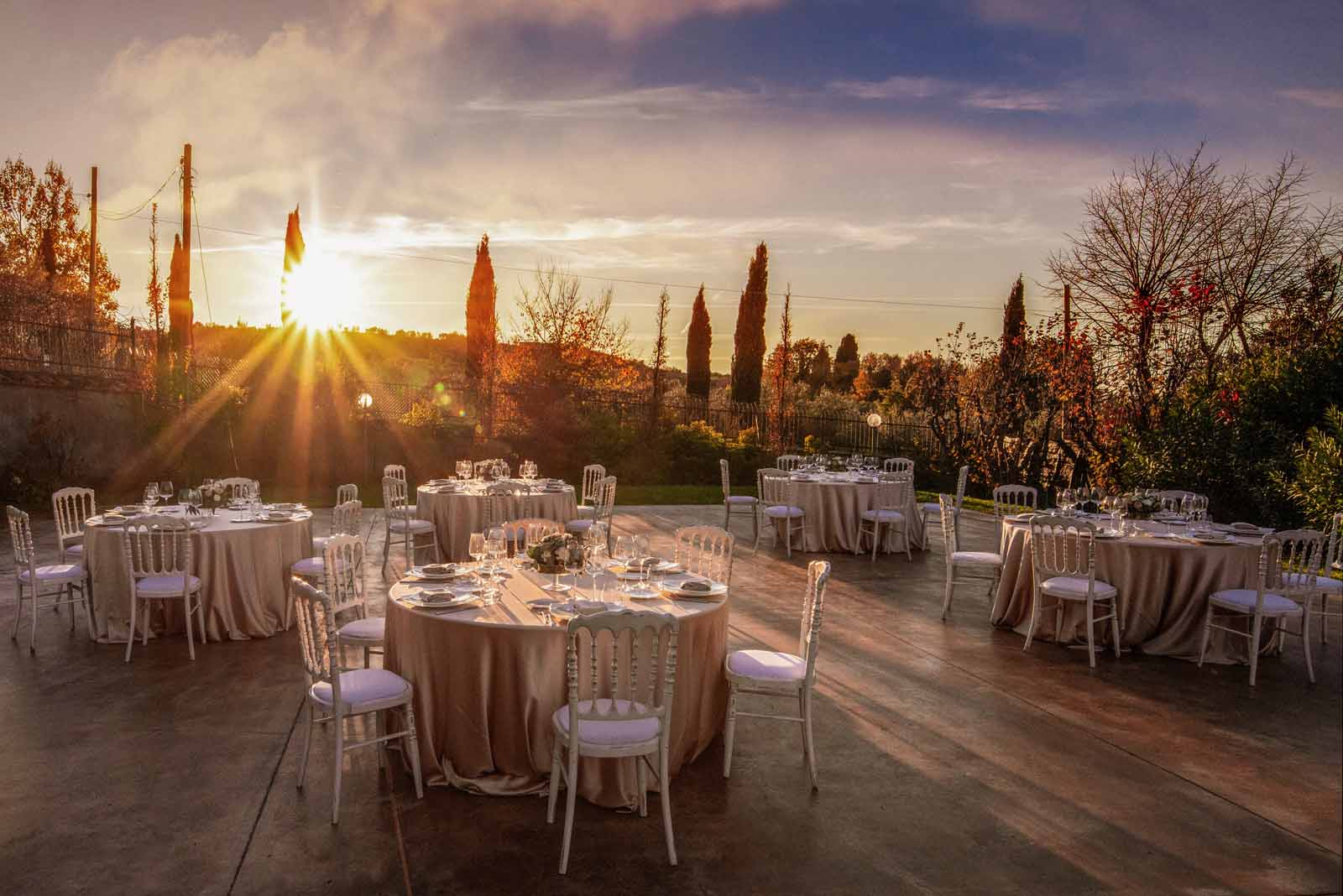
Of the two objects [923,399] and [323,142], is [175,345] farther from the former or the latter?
[923,399]

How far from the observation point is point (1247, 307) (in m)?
12.9

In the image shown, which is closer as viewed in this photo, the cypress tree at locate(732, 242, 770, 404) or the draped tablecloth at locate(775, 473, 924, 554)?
the draped tablecloth at locate(775, 473, 924, 554)

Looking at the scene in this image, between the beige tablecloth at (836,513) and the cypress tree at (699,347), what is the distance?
1742 centimetres

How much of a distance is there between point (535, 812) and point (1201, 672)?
504 cm

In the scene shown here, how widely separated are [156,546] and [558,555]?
3773mm

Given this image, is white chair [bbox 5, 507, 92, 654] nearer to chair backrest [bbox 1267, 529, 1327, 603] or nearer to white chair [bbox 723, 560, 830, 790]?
white chair [bbox 723, 560, 830, 790]

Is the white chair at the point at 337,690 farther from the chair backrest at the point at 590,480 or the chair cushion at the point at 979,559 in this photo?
the chair backrest at the point at 590,480

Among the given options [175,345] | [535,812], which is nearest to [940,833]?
[535,812]

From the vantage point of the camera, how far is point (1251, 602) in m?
5.88

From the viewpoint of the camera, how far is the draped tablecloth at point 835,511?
1069 centimetres

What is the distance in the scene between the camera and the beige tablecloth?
1069 cm

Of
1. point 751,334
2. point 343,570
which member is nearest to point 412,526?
point 343,570

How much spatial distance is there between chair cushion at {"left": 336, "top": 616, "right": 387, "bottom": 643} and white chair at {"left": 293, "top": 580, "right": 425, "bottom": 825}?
573 mm

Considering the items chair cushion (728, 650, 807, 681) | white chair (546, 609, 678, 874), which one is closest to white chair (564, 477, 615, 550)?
chair cushion (728, 650, 807, 681)
